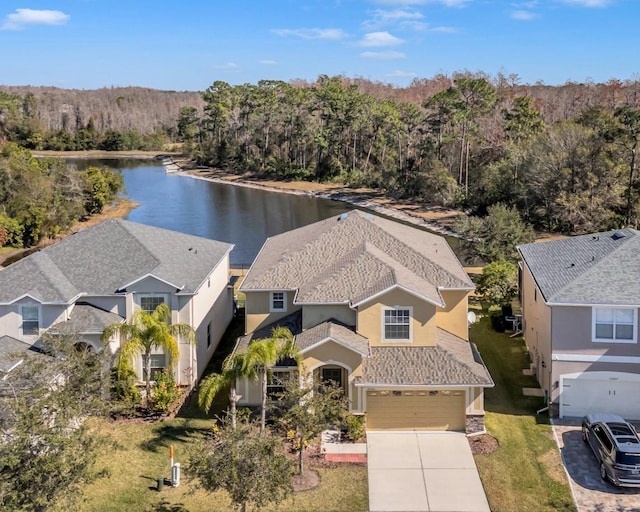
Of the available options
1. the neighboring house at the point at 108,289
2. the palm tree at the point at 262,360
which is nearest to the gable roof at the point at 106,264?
the neighboring house at the point at 108,289

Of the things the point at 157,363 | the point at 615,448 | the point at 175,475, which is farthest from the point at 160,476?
the point at 615,448

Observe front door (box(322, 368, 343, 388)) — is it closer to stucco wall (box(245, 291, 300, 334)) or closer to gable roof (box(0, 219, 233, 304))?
stucco wall (box(245, 291, 300, 334))

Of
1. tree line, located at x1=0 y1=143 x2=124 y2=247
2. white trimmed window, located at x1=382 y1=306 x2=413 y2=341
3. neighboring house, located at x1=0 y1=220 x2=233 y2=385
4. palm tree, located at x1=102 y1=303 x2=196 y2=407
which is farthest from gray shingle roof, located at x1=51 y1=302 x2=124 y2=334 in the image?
tree line, located at x1=0 y1=143 x2=124 y2=247

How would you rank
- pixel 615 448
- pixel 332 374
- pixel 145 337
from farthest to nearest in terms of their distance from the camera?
pixel 145 337
pixel 332 374
pixel 615 448

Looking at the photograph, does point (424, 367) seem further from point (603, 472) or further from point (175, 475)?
point (175, 475)

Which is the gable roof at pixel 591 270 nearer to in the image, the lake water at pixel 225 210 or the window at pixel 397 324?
the window at pixel 397 324

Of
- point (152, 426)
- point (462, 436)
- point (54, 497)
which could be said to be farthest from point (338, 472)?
point (54, 497)
